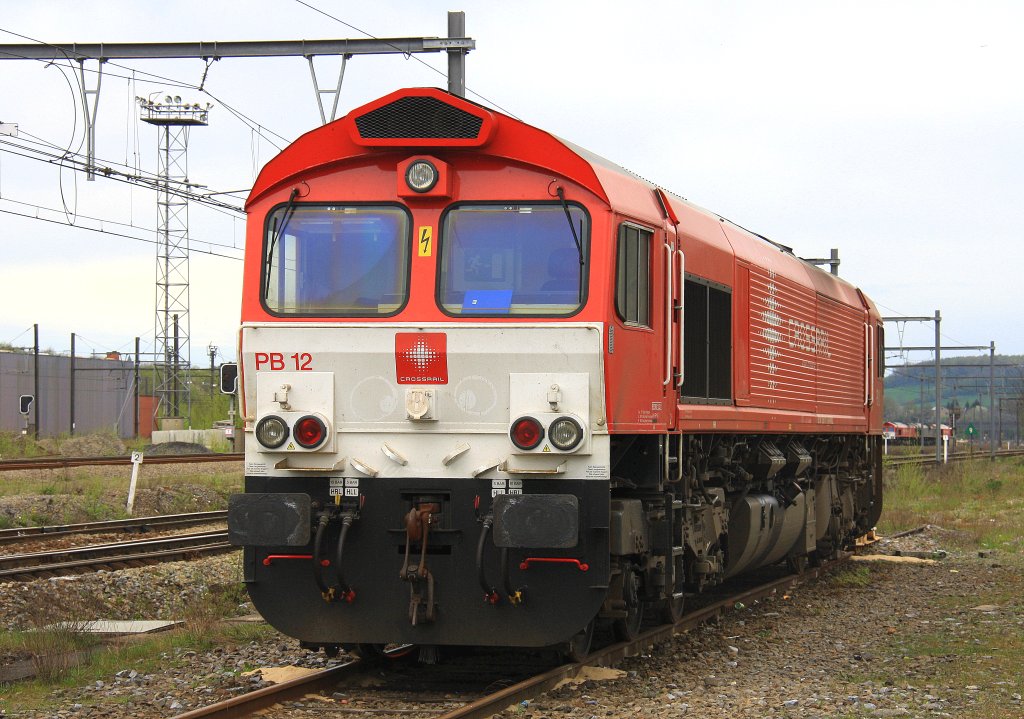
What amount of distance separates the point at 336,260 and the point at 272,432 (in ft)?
4.04

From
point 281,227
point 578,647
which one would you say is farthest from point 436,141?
point 578,647

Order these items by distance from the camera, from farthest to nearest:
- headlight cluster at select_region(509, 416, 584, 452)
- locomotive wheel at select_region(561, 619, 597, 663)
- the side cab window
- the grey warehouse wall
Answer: the grey warehouse wall
locomotive wheel at select_region(561, 619, 597, 663)
the side cab window
headlight cluster at select_region(509, 416, 584, 452)

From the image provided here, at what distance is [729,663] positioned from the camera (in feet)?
32.9

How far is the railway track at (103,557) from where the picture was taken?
1430cm

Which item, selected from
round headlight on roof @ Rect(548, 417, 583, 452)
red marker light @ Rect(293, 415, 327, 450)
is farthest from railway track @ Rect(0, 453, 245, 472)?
round headlight on roof @ Rect(548, 417, 583, 452)

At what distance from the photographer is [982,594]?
579 inches

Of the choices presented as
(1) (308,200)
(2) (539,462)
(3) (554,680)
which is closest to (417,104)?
(1) (308,200)

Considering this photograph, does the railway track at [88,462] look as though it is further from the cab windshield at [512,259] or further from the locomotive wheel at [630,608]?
the cab windshield at [512,259]

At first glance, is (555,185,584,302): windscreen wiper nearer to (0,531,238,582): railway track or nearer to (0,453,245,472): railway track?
(0,531,238,582): railway track

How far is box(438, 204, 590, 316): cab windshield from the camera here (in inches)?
336

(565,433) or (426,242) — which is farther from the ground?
(426,242)

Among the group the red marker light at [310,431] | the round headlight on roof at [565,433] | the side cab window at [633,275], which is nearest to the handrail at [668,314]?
the side cab window at [633,275]

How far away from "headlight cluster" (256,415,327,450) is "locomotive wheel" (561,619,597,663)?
2215 mm

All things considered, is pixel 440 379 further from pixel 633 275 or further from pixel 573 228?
pixel 633 275
